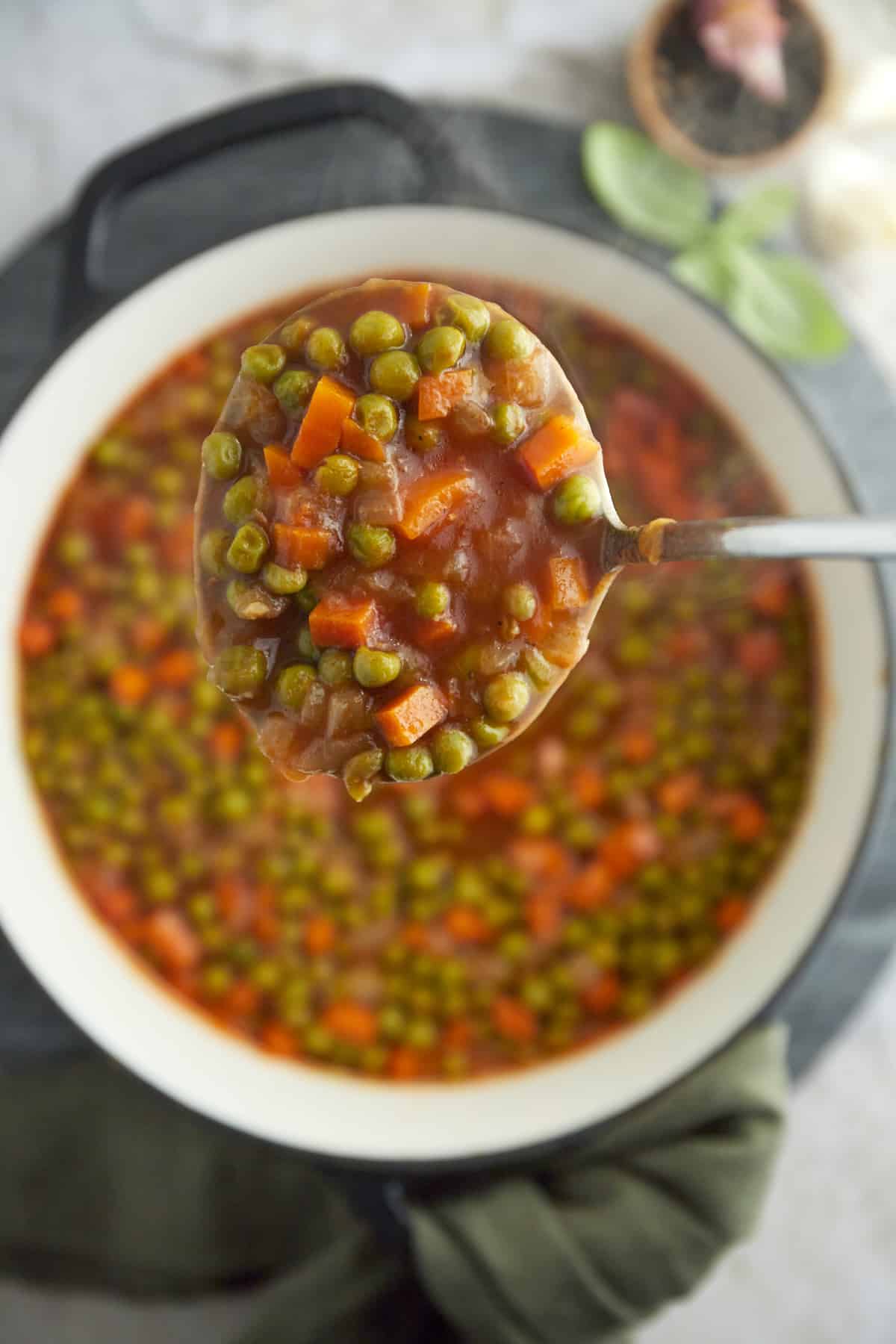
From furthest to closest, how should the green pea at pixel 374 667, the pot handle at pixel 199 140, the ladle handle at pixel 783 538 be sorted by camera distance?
the pot handle at pixel 199 140 → the green pea at pixel 374 667 → the ladle handle at pixel 783 538

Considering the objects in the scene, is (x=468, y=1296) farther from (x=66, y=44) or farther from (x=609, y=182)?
(x=66, y=44)

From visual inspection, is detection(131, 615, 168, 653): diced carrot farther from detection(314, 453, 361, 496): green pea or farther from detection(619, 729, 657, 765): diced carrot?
detection(314, 453, 361, 496): green pea

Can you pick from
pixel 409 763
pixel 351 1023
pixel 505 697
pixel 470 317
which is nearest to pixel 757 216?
pixel 470 317

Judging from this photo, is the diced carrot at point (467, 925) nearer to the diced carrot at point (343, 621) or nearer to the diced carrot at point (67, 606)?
the diced carrot at point (67, 606)

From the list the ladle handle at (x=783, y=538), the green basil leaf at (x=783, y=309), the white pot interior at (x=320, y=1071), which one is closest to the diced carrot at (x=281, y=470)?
the ladle handle at (x=783, y=538)

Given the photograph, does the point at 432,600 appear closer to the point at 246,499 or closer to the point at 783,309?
the point at 246,499

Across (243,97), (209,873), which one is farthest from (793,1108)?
(243,97)

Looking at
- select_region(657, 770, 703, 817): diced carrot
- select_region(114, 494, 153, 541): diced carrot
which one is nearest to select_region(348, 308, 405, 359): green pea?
select_region(114, 494, 153, 541): diced carrot
